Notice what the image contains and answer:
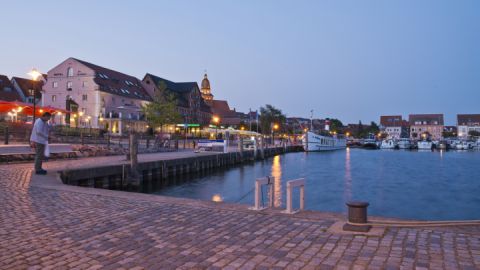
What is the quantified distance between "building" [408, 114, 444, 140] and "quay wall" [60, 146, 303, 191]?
149868 millimetres

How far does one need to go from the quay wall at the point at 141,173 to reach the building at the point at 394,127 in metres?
153

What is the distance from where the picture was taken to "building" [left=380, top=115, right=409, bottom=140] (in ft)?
575

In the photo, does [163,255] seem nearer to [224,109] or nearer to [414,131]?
[224,109]

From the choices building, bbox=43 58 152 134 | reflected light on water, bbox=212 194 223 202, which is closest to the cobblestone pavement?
reflected light on water, bbox=212 194 223 202

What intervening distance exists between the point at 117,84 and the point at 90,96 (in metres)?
7.55

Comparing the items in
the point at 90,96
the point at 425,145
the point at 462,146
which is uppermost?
the point at 90,96

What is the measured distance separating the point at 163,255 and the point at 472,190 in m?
25.8

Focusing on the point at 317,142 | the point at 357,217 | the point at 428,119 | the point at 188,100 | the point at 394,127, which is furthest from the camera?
the point at 394,127

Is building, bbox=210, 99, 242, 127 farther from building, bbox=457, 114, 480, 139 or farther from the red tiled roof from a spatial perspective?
building, bbox=457, 114, 480, 139

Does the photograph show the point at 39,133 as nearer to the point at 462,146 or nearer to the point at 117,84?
the point at 117,84

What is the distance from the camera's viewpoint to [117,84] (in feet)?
232

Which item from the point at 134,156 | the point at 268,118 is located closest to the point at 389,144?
the point at 268,118

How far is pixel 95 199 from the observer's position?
32.1ft

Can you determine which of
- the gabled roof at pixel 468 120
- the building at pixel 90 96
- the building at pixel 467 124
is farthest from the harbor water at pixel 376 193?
the gabled roof at pixel 468 120
